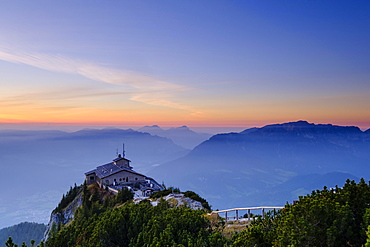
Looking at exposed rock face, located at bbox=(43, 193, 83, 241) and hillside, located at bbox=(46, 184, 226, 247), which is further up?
hillside, located at bbox=(46, 184, 226, 247)

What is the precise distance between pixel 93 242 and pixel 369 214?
12446 millimetres

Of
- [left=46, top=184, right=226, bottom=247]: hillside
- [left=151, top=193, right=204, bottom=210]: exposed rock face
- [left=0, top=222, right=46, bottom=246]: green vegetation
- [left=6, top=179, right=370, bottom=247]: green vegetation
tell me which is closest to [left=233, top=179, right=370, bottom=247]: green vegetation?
[left=6, top=179, right=370, bottom=247]: green vegetation

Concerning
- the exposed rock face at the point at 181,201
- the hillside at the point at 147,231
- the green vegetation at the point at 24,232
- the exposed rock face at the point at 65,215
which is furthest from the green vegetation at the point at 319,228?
the green vegetation at the point at 24,232

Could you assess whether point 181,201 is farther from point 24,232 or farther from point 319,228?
point 24,232

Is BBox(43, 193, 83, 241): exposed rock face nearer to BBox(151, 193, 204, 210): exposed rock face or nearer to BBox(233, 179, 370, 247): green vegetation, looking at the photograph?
BBox(151, 193, 204, 210): exposed rock face

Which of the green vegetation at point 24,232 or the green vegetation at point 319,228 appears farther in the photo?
the green vegetation at point 24,232

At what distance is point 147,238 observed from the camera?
1302 cm

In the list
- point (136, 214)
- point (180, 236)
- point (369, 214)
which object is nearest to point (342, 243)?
point (369, 214)

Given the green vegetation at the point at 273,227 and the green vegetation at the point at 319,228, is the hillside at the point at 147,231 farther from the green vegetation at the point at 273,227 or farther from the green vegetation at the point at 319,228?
the green vegetation at the point at 319,228

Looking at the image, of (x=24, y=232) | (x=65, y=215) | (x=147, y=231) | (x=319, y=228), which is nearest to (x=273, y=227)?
(x=319, y=228)

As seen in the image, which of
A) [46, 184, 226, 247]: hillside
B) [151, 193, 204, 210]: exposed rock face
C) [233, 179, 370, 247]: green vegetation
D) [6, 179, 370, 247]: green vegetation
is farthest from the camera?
[151, 193, 204, 210]: exposed rock face

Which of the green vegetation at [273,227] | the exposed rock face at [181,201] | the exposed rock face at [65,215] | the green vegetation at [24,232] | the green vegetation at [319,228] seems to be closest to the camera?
the green vegetation at [319,228]

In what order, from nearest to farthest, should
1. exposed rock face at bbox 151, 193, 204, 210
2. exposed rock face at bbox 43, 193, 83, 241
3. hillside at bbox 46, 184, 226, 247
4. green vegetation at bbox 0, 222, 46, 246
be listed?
hillside at bbox 46, 184, 226, 247
exposed rock face at bbox 151, 193, 204, 210
exposed rock face at bbox 43, 193, 83, 241
green vegetation at bbox 0, 222, 46, 246

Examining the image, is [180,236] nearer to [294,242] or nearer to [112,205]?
[294,242]
